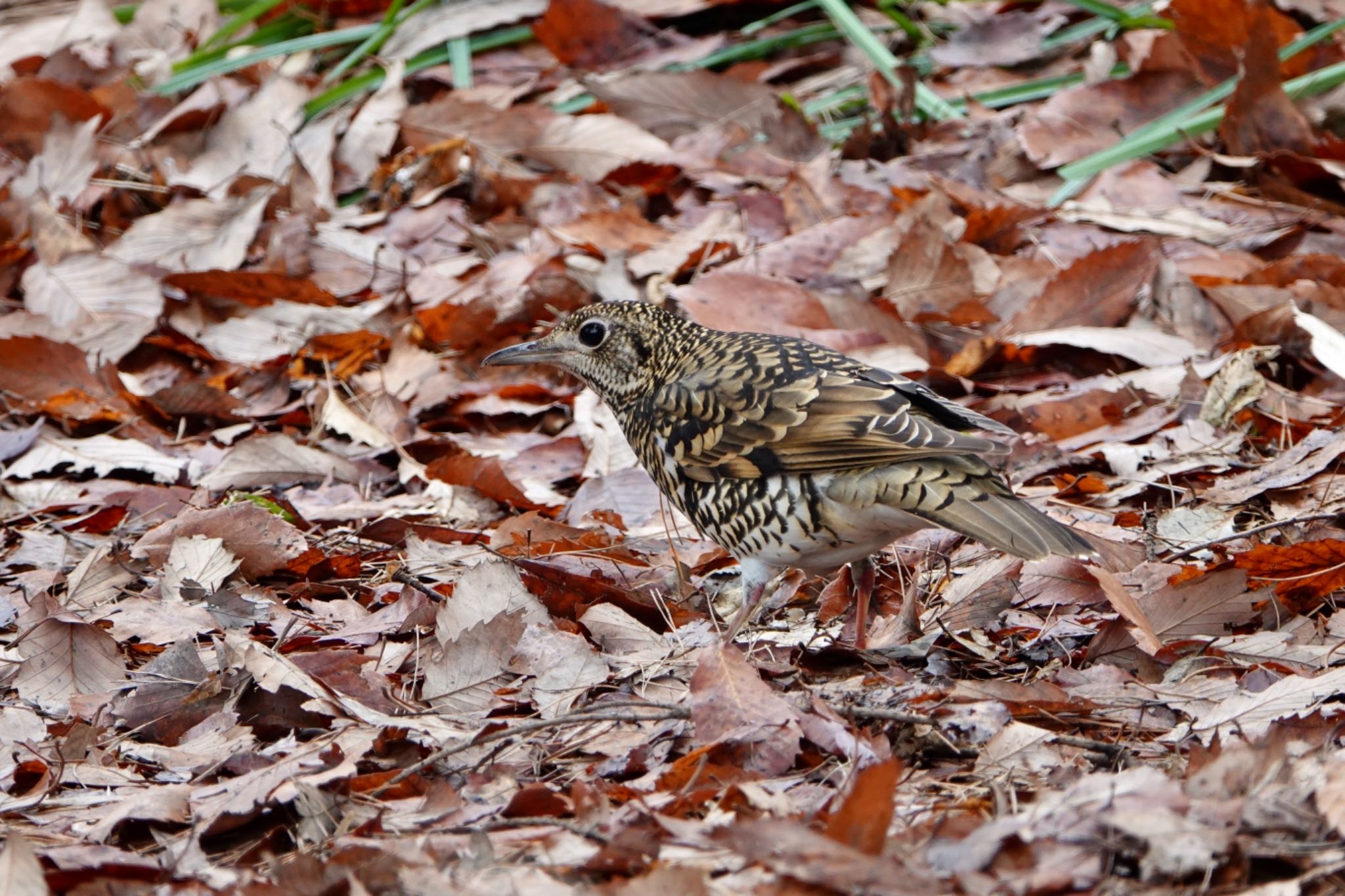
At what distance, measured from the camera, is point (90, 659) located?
4367 mm

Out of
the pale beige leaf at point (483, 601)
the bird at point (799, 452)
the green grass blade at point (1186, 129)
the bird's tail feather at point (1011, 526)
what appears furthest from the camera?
the green grass blade at point (1186, 129)

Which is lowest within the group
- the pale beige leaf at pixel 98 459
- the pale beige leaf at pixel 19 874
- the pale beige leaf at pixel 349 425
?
the pale beige leaf at pixel 349 425

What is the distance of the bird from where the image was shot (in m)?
4.30

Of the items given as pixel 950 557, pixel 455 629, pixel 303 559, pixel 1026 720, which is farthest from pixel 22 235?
pixel 1026 720

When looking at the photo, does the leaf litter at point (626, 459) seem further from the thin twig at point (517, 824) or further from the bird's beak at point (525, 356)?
the bird's beak at point (525, 356)

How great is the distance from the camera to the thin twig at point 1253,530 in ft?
15.2

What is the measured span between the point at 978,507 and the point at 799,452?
68 cm

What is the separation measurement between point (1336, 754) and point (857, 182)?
184 inches

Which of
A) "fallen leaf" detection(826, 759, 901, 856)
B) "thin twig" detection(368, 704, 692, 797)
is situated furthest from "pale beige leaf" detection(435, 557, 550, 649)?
"fallen leaf" detection(826, 759, 901, 856)

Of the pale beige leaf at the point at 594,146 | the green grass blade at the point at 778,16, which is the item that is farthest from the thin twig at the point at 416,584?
the green grass blade at the point at 778,16

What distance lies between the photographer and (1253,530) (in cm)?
467

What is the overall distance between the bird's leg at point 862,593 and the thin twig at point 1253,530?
0.93 m

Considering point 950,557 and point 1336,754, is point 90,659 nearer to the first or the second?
point 950,557

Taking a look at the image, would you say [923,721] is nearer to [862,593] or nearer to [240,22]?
[862,593]
